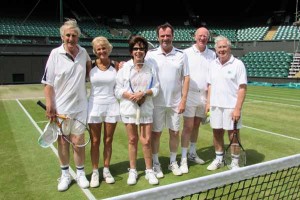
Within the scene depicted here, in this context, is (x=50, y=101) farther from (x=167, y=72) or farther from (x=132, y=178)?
(x=167, y=72)

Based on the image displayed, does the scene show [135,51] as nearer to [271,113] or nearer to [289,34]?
[271,113]

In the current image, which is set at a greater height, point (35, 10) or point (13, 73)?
point (35, 10)

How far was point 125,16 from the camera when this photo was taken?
38125mm

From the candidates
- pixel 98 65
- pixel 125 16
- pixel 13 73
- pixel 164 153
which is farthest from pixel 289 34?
pixel 98 65

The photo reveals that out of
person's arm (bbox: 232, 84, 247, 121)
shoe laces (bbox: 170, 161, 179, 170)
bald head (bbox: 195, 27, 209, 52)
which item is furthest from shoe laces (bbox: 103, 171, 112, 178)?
bald head (bbox: 195, 27, 209, 52)

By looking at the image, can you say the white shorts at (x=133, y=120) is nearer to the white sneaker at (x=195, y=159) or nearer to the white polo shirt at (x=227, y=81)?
the white polo shirt at (x=227, y=81)

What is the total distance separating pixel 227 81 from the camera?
5.66 meters

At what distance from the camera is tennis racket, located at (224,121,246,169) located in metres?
5.74

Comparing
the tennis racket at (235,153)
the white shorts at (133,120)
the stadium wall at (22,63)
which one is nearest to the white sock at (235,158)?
the tennis racket at (235,153)

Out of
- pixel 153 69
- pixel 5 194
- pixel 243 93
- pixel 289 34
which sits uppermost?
pixel 289 34

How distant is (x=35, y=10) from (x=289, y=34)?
2539 centimetres

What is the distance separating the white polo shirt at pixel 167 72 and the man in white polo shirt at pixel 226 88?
0.67m

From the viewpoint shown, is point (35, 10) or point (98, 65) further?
point (35, 10)

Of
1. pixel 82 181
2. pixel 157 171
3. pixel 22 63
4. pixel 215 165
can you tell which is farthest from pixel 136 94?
pixel 22 63
